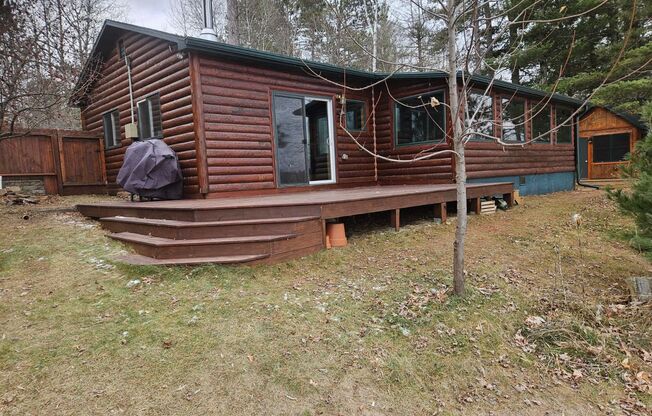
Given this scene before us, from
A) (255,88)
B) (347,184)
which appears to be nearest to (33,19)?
(255,88)

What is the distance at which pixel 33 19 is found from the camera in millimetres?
7824

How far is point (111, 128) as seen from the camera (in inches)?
372

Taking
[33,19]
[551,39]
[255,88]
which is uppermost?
[551,39]

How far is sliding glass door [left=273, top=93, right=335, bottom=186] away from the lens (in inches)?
288

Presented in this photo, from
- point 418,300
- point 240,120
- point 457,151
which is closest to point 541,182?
point 240,120

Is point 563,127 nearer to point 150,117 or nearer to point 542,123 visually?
point 542,123

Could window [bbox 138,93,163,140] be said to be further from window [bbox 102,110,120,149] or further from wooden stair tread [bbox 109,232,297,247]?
wooden stair tread [bbox 109,232,297,247]

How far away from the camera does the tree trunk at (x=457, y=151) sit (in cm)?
310

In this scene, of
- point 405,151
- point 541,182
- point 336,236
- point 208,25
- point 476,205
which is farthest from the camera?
point 541,182

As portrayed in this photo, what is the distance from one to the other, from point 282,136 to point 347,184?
77.5 inches

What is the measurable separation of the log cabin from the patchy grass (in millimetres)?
524

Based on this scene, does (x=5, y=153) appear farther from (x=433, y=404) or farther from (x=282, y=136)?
(x=433, y=404)

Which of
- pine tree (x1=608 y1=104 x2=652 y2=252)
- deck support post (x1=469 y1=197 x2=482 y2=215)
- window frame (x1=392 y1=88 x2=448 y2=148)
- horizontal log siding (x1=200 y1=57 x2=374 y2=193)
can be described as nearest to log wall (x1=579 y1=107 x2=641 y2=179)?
window frame (x1=392 y1=88 x2=448 y2=148)

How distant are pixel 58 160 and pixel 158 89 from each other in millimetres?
4167
